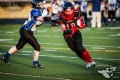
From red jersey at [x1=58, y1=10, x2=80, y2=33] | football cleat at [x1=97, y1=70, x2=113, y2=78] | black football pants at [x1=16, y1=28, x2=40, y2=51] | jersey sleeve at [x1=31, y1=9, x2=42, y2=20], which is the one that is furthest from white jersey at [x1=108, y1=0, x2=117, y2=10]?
football cleat at [x1=97, y1=70, x2=113, y2=78]

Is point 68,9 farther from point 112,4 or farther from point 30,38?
point 112,4

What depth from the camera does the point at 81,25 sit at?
8445 millimetres

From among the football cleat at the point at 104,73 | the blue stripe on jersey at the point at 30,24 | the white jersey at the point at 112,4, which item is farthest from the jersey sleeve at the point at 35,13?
the white jersey at the point at 112,4

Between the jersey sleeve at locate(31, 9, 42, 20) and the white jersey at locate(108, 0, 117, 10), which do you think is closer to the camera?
the jersey sleeve at locate(31, 9, 42, 20)

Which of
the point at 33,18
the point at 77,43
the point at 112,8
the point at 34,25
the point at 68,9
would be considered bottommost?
the point at 112,8

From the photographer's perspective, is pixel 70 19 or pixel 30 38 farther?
pixel 30 38

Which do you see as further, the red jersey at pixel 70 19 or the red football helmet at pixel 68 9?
the red jersey at pixel 70 19

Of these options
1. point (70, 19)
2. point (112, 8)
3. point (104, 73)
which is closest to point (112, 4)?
point (112, 8)

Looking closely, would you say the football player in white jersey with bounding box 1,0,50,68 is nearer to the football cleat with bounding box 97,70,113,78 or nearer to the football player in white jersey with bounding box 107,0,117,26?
the football cleat with bounding box 97,70,113,78

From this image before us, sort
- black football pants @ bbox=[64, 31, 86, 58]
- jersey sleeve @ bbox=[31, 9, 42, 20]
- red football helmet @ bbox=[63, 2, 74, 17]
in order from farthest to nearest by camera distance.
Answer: jersey sleeve @ bbox=[31, 9, 42, 20]
black football pants @ bbox=[64, 31, 86, 58]
red football helmet @ bbox=[63, 2, 74, 17]

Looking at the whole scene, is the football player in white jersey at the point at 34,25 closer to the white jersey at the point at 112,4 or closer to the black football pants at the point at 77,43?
the black football pants at the point at 77,43

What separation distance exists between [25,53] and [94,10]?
10809mm

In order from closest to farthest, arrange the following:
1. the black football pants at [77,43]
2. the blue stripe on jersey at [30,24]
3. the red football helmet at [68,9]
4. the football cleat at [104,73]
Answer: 1. the football cleat at [104,73]
2. the red football helmet at [68,9]
3. the black football pants at [77,43]
4. the blue stripe on jersey at [30,24]

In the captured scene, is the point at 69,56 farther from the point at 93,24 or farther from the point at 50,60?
the point at 93,24
